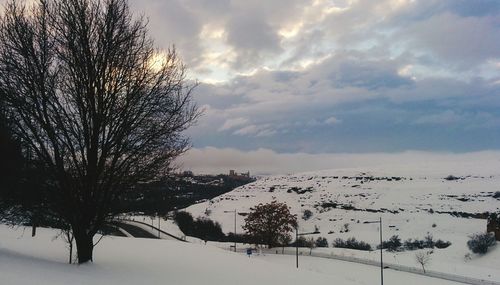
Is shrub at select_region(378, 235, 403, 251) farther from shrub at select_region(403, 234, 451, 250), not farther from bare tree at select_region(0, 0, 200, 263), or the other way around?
bare tree at select_region(0, 0, 200, 263)

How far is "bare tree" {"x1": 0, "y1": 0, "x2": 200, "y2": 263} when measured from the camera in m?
15.7

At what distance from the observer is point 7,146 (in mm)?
17266

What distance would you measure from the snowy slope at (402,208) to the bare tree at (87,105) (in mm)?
41848

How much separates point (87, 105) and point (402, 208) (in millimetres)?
115907

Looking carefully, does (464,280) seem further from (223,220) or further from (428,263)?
(223,220)

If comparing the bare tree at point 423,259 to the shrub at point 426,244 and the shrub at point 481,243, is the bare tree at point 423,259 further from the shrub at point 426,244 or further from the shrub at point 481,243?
the shrub at point 426,244

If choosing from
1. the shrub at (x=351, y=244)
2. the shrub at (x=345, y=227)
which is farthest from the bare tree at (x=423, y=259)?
the shrub at (x=345, y=227)

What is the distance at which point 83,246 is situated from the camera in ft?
55.7

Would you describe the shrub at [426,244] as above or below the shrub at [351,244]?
above

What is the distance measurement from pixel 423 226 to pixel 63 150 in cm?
9016

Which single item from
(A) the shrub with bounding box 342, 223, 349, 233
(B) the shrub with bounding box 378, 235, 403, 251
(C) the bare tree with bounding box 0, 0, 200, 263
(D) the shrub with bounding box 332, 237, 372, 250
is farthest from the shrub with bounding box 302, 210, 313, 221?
(C) the bare tree with bounding box 0, 0, 200, 263

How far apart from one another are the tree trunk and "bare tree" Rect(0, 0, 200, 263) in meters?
0.03

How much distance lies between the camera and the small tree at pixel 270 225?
79.6 metres

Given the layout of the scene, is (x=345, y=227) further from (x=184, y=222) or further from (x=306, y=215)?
(x=184, y=222)
